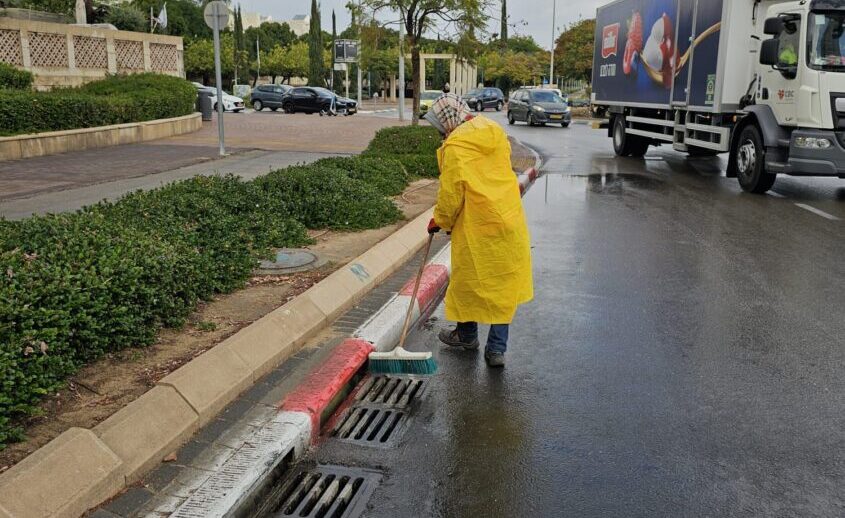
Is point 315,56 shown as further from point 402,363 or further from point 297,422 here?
point 297,422

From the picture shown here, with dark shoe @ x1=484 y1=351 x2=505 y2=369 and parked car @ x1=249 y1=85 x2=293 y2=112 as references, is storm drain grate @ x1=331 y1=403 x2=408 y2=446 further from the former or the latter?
parked car @ x1=249 y1=85 x2=293 y2=112

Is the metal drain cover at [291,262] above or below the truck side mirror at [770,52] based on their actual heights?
below

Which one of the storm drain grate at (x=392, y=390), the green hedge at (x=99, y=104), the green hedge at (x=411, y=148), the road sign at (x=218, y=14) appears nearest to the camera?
the storm drain grate at (x=392, y=390)

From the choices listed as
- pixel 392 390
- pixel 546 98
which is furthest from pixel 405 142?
pixel 546 98

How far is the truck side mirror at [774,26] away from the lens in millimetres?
11508

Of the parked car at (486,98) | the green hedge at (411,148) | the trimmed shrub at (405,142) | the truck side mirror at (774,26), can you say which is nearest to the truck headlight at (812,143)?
the truck side mirror at (774,26)

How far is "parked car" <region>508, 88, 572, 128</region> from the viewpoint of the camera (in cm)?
3238

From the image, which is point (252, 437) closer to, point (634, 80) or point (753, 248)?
point (753, 248)

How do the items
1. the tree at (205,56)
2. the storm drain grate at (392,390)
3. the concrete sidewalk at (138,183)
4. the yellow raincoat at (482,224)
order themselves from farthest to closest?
1. the tree at (205,56)
2. the concrete sidewalk at (138,183)
3. the yellow raincoat at (482,224)
4. the storm drain grate at (392,390)

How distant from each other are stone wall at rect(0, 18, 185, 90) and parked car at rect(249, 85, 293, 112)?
18.2 meters

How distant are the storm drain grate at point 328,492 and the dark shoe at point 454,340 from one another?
69.4 inches

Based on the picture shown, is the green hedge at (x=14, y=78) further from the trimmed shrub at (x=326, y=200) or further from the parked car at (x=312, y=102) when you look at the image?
the parked car at (x=312, y=102)

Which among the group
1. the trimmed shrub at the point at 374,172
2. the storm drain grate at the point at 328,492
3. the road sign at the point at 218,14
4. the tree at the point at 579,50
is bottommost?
the storm drain grate at the point at 328,492

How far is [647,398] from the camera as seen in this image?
14.2 ft
